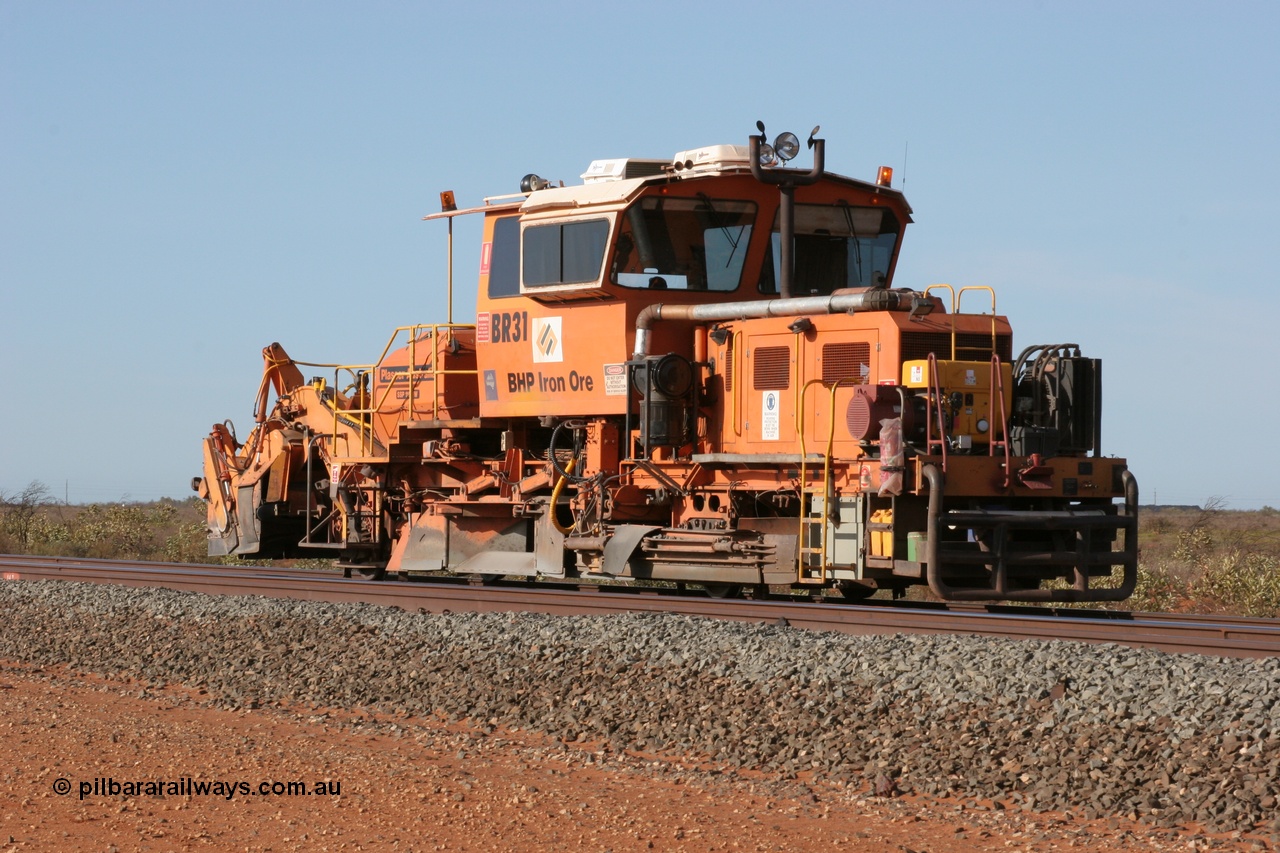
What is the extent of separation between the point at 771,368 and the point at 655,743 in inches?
188

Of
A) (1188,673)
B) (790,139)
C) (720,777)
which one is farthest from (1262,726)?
(790,139)

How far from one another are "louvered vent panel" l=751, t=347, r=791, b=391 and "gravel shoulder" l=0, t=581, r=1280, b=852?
2751 mm

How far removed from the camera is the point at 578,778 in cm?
771

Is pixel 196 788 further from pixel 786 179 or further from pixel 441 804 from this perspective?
pixel 786 179

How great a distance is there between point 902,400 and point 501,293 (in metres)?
4.69

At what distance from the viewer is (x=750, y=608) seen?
36.7ft

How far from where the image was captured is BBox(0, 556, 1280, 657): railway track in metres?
9.79

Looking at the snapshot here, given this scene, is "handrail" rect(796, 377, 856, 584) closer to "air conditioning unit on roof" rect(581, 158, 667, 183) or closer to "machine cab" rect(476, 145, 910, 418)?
"machine cab" rect(476, 145, 910, 418)

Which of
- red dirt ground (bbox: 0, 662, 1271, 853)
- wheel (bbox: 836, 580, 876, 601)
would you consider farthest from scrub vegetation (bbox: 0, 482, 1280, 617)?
red dirt ground (bbox: 0, 662, 1271, 853)

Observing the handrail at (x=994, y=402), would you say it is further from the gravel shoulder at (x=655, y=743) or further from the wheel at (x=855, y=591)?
the gravel shoulder at (x=655, y=743)

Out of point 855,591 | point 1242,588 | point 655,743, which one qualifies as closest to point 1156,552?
point 1242,588

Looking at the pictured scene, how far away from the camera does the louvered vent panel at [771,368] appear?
40.4 ft

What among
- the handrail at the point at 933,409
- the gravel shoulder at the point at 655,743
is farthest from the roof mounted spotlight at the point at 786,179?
the gravel shoulder at the point at 655,743

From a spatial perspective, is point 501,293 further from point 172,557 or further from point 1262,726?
point 172,557
